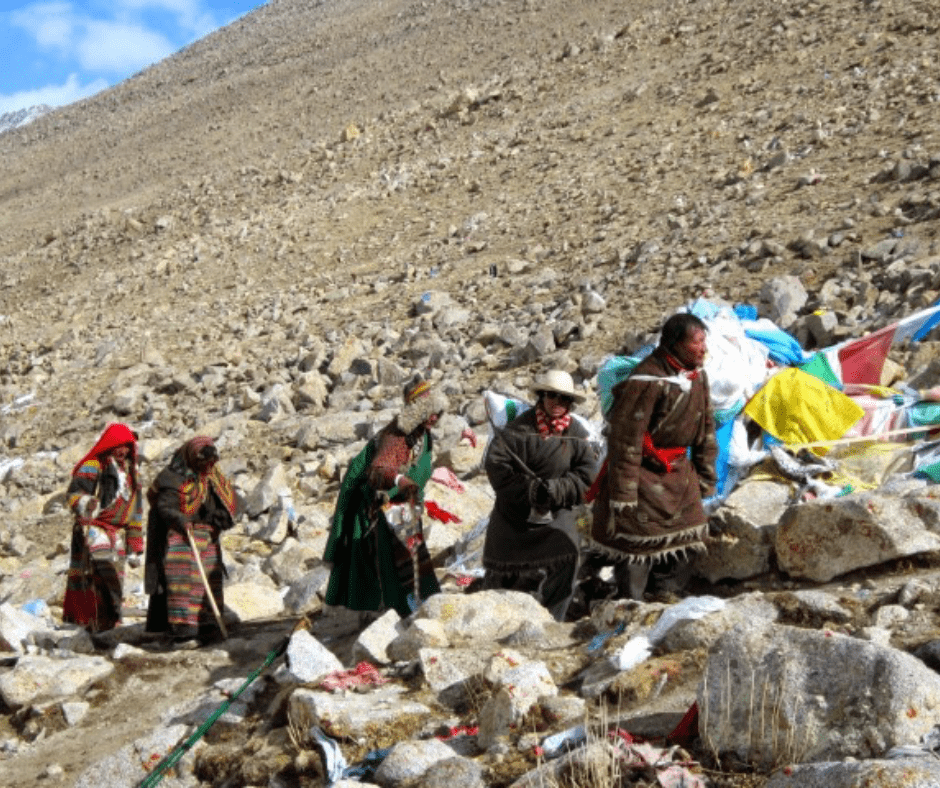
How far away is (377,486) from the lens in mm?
5438

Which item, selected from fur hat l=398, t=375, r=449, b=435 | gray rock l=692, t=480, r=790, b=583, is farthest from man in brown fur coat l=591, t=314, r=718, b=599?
fur hat l=398, t=375, r=449, b=435

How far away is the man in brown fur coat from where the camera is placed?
439 cm

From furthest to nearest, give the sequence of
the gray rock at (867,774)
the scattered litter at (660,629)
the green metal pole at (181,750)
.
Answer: the green metal pole at (181,750)
the scattered litter at (660,629)
the gray rock at (867,774)

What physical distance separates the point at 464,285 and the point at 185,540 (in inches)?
279

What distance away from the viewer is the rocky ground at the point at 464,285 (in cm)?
456

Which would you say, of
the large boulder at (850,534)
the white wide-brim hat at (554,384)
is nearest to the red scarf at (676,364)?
the white wide-brim hat at (554,384)

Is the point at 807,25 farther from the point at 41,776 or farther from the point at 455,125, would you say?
the point at 41,776

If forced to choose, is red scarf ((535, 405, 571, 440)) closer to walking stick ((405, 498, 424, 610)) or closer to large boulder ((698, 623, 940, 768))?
walking stick ((405, 498, 424, 610))

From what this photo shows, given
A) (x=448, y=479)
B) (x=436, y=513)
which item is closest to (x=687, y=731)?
(x=436, y=513)

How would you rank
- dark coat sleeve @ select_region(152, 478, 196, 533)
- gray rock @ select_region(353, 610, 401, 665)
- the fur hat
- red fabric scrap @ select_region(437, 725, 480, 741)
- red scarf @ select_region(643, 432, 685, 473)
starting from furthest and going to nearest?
dark coat sleeve @ select_region(152, 478, 196, 533) → the fur hat → gray rock @ select_region(353, 610, 401, 665) → red scarf @ select_region(643, 432, 685, 473) → red fabric scrap @ select_region(437, 725, 480, 741)

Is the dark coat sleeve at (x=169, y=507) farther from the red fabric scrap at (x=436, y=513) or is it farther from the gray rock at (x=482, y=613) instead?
the gray rock at (x=482, y=613)

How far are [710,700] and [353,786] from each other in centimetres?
97

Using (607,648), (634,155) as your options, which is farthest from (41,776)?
(634,155)

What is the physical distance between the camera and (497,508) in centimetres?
514
